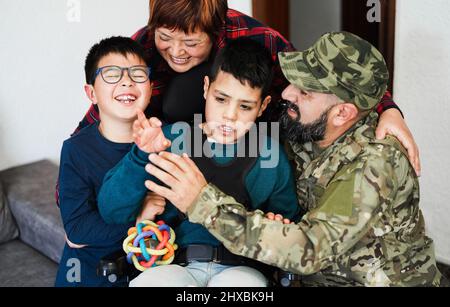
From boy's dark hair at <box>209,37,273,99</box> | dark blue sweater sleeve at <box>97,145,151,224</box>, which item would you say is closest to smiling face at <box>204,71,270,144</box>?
boy's dark hair at <box>209,37,273,99</box>

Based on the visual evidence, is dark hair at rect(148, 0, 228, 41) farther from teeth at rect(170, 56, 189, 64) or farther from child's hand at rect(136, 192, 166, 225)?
child's hand at rect(136, 192, 166, 225)

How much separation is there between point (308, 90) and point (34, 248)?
5.36ft

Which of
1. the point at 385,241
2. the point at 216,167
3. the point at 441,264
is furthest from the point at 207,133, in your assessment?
the point at 441,264

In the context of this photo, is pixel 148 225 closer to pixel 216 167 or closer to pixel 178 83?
pixel 216 167

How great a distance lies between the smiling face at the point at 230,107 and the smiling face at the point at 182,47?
176 mm

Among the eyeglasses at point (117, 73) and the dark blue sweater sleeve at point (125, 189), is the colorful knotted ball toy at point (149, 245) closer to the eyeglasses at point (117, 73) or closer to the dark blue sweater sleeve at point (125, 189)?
the dark blue sweater sleeve at point (125, 189)

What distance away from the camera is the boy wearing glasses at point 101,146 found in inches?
66.4

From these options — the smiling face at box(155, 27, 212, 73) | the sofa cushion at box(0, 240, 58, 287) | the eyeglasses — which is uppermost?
the smiling face at box(155, 27, 212, 73)

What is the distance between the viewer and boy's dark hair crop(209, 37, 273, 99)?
162cm

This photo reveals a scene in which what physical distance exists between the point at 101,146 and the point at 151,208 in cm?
24

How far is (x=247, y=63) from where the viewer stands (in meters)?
1.64

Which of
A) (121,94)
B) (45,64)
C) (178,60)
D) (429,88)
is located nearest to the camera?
(121,94)

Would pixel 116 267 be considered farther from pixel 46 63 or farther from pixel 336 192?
pixel 46 63

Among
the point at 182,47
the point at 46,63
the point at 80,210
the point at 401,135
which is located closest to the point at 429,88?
the point at 401,135
